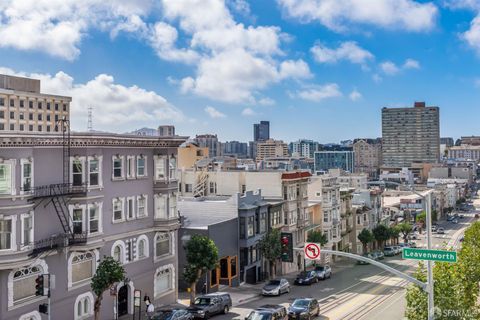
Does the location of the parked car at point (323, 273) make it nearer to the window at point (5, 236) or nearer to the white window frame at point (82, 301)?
the white window frame at point (82, 301)

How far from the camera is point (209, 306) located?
41219mm

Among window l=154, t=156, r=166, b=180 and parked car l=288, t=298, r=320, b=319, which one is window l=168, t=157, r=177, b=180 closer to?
window l=154, t=156, r=166, b=180

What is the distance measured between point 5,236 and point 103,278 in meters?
7.35

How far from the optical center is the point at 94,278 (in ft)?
122

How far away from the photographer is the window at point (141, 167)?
4423 centimetres

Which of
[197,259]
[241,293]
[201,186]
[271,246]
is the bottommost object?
[241,293]

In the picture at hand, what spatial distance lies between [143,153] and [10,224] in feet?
46.2

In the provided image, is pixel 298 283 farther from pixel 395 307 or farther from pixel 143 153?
pixel 143 153

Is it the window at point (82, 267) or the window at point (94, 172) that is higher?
the window at point (94, 172)

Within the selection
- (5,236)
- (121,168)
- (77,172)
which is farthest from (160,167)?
(5,236)

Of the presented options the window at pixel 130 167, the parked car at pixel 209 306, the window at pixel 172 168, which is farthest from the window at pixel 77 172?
the parked car at pixel 209 306

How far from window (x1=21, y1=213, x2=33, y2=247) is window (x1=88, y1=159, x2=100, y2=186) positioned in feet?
19.2

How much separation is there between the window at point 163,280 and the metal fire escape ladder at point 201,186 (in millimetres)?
26644

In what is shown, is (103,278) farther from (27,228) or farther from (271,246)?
(271,246)
